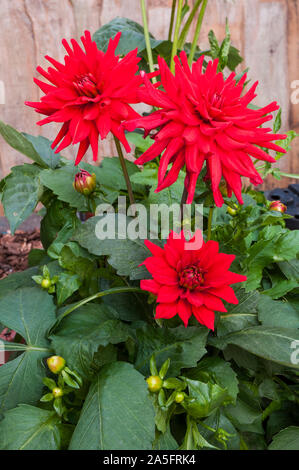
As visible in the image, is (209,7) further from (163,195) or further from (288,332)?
(288,332)

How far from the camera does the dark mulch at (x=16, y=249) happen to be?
1.30 meters

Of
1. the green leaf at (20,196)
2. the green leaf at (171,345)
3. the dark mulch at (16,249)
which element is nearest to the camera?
the green leaf at (171,345)

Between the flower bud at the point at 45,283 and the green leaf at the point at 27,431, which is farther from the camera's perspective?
the flower bud at the point at 45,283

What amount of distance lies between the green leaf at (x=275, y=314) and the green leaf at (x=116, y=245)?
6.5 inches

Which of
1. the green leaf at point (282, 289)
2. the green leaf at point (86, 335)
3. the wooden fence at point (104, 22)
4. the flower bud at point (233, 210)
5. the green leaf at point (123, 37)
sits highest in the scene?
the wooden fence at point (104, 22)

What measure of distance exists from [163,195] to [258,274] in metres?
0.18

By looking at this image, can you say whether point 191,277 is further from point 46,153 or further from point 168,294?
point 46,153

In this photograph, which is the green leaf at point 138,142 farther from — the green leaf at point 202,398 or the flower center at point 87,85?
the green leaf at point 202,398

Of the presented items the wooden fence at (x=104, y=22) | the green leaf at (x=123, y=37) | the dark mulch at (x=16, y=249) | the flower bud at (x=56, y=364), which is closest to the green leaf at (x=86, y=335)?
the flower bud at (x=56, y=364)

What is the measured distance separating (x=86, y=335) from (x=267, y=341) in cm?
21

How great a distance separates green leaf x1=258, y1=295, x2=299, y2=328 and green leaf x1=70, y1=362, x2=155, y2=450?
19 cm

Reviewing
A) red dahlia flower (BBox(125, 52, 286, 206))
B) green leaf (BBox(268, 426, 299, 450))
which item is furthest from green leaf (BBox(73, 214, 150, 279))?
green leaf (BBox(268, 426, 299, 450))

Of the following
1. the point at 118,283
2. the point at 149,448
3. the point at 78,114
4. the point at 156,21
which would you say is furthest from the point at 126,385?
the point at 156,21

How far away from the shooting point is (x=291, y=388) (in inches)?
24.2
